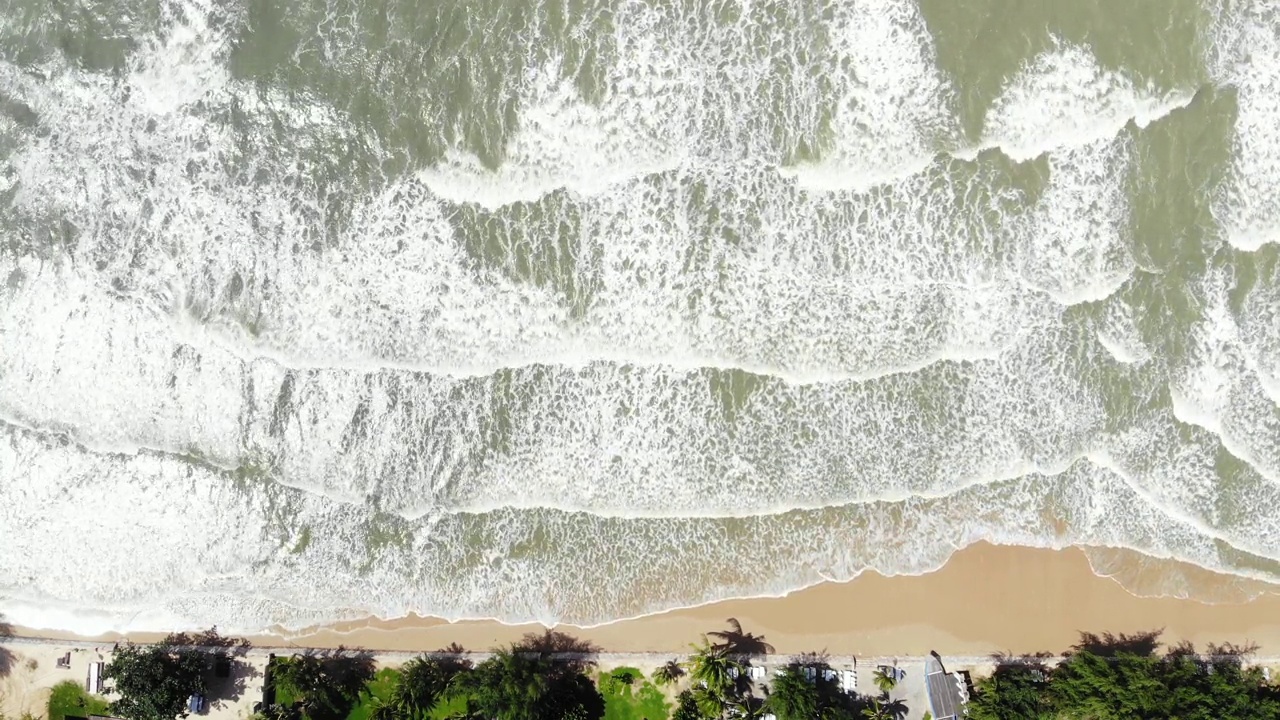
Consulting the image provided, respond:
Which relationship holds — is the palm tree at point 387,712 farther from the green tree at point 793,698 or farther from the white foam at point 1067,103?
the white foam at point 1067,103

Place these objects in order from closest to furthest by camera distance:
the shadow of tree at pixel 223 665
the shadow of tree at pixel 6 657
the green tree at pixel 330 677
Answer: the green tree at pixel 330 677
the shadow of tree at pixel 223 665
the shadow of tree at pixel 6 657

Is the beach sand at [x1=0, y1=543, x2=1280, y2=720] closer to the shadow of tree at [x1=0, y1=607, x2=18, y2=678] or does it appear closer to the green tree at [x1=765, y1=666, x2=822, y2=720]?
the green tree at [x1=765, y1=666, x2=822, y2=720]

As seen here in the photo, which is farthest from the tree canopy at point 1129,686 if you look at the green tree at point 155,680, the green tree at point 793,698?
the green tree at point 155,680

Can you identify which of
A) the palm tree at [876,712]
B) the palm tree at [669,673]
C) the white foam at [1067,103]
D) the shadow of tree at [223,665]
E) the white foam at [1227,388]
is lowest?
the palm tree at [876,712]

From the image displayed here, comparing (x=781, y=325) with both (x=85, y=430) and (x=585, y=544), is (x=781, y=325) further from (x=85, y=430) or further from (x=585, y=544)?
(x=85, y=430)

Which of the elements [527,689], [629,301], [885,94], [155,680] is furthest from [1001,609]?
[155,680]

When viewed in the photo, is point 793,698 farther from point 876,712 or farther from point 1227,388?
point 1227,388
